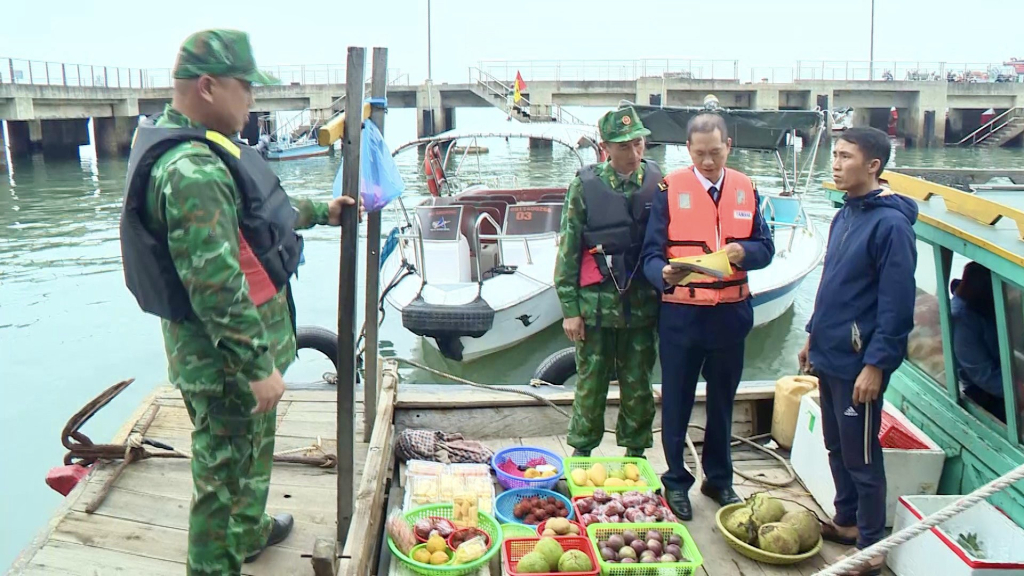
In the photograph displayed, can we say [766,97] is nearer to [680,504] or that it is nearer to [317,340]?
[317,340]

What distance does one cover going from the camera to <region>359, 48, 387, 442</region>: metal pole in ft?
10.5

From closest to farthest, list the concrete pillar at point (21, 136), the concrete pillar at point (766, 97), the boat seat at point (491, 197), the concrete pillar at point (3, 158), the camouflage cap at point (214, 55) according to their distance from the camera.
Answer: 1. the camouflage cap at point (214, 55)
2. the boat seat at point (491, 197)
3. the concrete pillar at point (3, 158)
4. the concrete pillar at point (21, 136)
5. the concrete pillar at point (766, 97)

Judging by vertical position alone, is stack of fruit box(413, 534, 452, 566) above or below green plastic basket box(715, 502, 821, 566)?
above

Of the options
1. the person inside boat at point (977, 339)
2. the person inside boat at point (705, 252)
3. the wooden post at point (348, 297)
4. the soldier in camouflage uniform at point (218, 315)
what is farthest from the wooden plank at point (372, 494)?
the person inside boat at point (977, 339)

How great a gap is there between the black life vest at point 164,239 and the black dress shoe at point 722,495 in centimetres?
234

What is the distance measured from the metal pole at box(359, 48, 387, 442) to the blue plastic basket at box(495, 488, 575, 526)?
79cm

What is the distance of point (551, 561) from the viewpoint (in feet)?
9.87

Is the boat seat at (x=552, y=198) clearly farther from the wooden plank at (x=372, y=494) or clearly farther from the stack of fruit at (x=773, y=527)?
the stack of fruit at (x=773, y=527)

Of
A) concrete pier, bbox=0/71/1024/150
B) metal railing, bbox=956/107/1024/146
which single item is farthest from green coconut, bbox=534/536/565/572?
metal railing, bbox=956/107/1024/146

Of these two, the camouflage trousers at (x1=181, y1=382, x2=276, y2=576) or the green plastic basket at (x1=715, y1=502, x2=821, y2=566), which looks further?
the green plastic basket at (x1=715, y1=502, x2=821, y2=566)

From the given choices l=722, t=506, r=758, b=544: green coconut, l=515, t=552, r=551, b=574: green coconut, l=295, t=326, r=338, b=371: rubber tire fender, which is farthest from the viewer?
l=295, t=326, r=338, b=371: rubber tire fender

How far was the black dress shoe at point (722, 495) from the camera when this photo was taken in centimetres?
377

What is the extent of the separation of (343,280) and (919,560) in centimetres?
239

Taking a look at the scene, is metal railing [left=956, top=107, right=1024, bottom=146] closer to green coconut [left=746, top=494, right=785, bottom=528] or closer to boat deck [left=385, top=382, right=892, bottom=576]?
boat deck [left=385, top=382, right=892, bottom=576]
